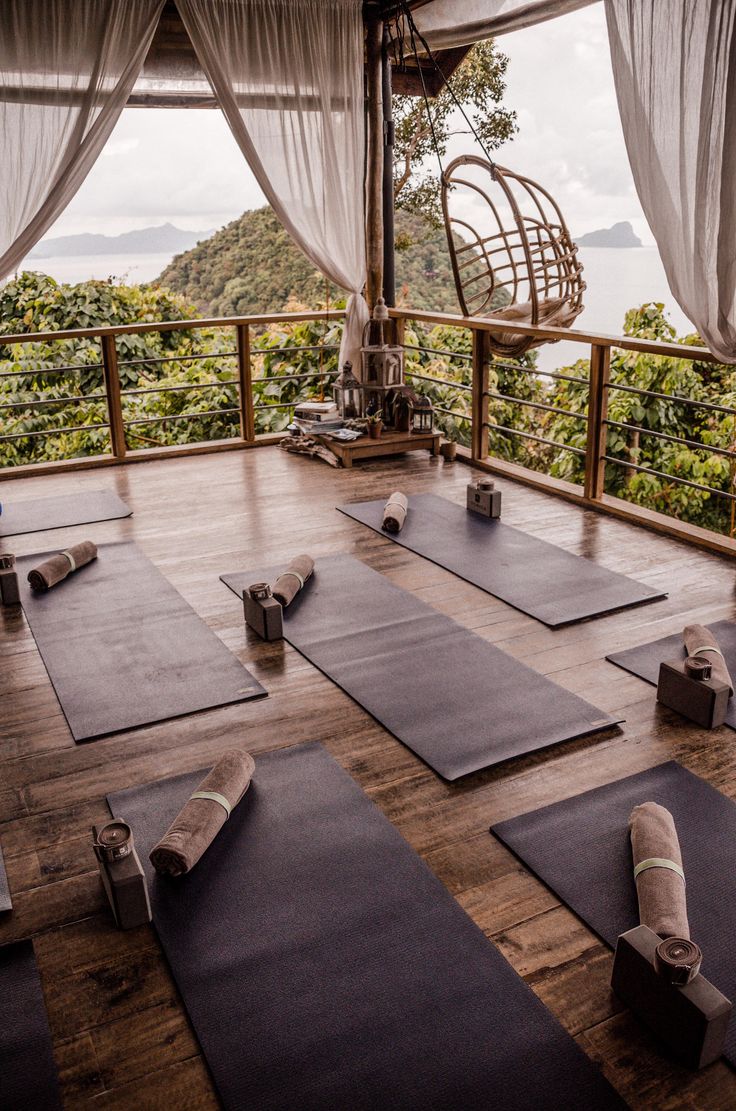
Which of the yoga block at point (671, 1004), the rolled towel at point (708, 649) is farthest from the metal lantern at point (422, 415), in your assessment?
the yoga block at point (671, 1004)

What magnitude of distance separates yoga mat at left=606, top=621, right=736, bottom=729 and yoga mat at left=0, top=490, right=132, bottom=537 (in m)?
2.53

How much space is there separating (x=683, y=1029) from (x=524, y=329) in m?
3.59

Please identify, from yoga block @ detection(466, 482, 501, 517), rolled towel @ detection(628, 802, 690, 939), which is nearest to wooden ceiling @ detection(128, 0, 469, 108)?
yoga block @ detection(466, 482, 501, 517)

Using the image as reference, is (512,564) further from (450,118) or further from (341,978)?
(450,118)

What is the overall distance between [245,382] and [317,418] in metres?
0.53

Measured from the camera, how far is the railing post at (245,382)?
18.0ft

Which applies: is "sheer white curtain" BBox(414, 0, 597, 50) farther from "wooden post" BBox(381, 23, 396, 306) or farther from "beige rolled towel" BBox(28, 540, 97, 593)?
"beige rolled towel" BBox(28, 540, 97, 593)

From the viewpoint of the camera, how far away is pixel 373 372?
5.27m

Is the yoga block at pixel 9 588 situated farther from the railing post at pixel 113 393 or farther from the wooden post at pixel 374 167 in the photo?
the wooden post at pixel 374 167

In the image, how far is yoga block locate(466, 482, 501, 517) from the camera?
13.5ft

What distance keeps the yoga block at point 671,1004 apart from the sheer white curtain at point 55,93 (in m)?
4.28

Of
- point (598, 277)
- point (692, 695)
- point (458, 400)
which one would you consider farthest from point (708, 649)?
point (598, 277)

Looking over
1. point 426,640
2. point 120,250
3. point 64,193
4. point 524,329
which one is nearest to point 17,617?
point 426,640

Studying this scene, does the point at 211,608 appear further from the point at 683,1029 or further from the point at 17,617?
the point at 683,1029
